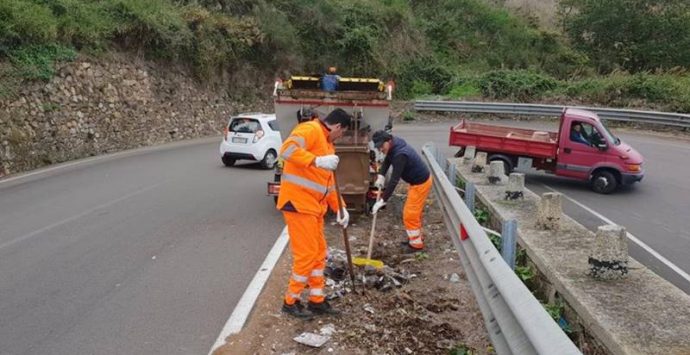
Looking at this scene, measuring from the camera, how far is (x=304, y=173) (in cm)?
574

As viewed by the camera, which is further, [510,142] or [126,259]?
[510,142]

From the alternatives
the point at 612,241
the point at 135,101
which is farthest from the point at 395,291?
the point at 135,101

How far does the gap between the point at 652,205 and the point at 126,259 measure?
1010 cm

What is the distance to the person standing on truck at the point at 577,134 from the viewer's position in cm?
1338

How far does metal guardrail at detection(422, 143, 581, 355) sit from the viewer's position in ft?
8.77

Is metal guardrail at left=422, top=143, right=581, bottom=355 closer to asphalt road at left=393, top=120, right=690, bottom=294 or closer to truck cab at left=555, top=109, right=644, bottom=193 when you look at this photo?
asphalt road at left=393, top=120, right=690, bottom=294

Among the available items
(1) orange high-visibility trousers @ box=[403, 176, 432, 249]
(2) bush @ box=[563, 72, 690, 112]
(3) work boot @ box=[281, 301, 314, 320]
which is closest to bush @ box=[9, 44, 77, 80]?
(1) orange high-visibility trousers @ box=[403, 176, 432, 249]

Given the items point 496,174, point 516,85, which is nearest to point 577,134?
point 496,174

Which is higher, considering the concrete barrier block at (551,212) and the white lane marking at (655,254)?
the concrete barrier block at (551,212)

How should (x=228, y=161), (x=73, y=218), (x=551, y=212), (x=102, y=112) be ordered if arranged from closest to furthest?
(x=551, y=212), (x=73, y=218), (x=228, y=161), (x=102, y=112)

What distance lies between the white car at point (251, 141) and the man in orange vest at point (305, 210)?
10098mm

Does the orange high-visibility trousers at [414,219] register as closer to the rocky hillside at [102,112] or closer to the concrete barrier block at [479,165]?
the concrete barrier block at [479,165]

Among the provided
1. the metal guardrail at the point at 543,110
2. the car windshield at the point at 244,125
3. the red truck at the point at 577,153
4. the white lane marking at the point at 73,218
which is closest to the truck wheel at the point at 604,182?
the red truck at the point at 577,153

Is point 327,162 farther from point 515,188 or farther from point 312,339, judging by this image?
point 515,188
